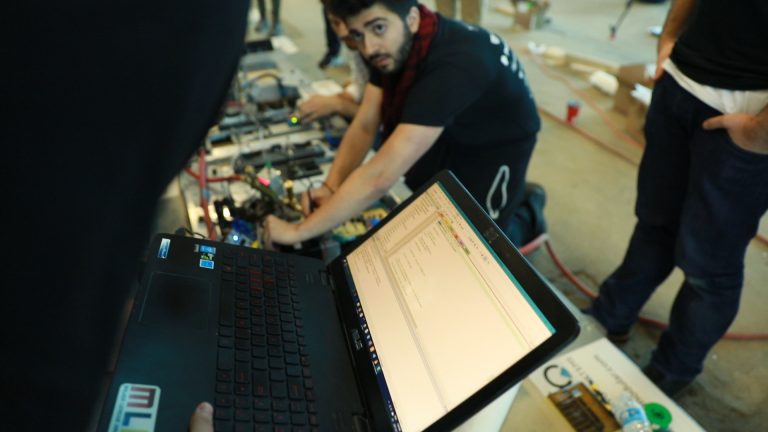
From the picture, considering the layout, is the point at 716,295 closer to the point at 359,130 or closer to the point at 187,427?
the point at 359,130

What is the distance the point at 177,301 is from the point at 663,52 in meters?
1.45

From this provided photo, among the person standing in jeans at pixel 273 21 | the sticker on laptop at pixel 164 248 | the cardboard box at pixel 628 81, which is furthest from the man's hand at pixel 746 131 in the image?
the person standing in jeans at pixel 273 21

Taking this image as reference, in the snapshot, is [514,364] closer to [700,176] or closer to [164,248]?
[164,248]

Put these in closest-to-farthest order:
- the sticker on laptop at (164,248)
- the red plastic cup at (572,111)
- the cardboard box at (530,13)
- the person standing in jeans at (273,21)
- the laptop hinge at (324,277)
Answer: the sticker on laptop at (164,248)
the laptop hinge at (324,277)
the red plastic cup at (572,111)
the person standing in jeans at (273,21)
the cardboard box at (530,13)

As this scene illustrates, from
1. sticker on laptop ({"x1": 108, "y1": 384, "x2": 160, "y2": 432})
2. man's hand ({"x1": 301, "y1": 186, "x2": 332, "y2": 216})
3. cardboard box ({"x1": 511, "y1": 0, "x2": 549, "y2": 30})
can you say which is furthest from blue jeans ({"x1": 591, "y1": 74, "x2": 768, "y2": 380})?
cardboard box ({"x1": 511, "y1": 0, "x2": 549, "y2": 30})

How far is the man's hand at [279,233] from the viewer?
39.5 inches

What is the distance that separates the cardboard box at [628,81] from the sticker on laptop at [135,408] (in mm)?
2962

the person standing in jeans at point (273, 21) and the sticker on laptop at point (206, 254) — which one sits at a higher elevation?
the person standing in jeans at point (273, 21)

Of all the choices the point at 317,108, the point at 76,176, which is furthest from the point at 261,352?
the point at 317,108

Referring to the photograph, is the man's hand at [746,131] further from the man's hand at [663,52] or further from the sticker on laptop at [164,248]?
the sticker on laptop at [164,248]

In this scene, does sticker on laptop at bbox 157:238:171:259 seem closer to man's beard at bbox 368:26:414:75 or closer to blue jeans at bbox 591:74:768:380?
man's beard at bbox 368:26:414:75

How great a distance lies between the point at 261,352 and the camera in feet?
2.21

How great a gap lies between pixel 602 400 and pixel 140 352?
2.22 feet

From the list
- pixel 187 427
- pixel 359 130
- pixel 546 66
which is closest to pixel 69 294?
pixel 187 427
